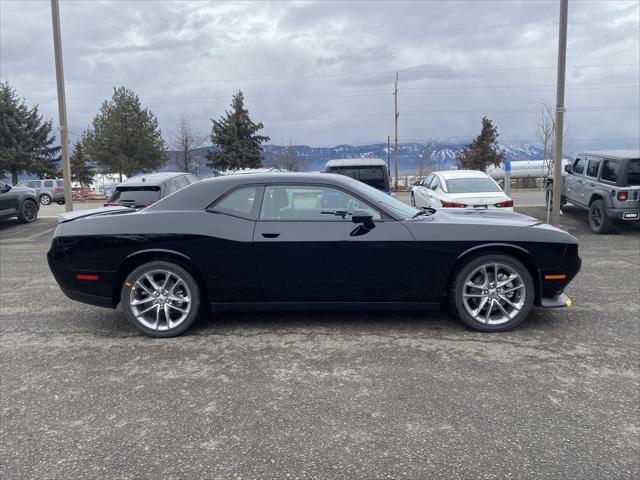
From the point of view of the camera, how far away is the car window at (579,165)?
12.1 meters

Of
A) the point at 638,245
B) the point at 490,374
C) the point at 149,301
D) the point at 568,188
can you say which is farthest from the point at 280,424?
the point at 568,188

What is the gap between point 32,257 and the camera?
31.2ft

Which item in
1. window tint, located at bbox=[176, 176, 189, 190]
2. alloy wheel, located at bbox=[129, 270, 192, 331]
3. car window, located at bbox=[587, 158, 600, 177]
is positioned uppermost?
car window, located at bbox=[587, 158, 600, 177]

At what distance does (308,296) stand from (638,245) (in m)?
7.82

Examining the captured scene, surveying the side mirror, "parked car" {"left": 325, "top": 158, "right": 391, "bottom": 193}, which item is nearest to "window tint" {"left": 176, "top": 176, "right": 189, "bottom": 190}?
"parked car" {"left": 325, "top": 158, "right": 391, "bottom": 193}

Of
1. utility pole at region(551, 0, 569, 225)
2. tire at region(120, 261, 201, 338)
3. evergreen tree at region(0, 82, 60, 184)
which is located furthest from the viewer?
evergreen tree at region(0, 82, 60, 184)

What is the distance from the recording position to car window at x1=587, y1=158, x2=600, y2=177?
1137 centimetres

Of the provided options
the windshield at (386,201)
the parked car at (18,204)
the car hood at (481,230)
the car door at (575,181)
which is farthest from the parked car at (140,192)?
the car door at (575,181)

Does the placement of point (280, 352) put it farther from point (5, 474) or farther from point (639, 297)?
point (639, 297)

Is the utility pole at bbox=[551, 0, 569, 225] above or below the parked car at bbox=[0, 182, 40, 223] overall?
above

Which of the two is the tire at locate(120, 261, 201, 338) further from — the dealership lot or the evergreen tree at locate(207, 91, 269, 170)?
the evergreen tree at locate(207, 91, 269, 170)

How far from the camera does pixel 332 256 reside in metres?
4.50

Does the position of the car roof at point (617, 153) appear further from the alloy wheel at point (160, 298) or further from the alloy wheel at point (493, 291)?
the alloy wheel at point (160, 298)

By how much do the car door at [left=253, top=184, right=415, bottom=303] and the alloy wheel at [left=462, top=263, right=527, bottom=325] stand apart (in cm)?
57
